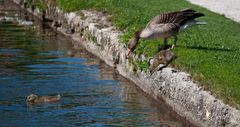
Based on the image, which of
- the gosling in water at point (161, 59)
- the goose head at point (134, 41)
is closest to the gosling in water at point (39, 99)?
the gosling in water at point (161, 59)

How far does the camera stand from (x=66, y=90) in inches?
681

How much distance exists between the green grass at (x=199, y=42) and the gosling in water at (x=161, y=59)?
7.6 inches

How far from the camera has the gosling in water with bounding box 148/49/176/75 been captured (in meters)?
16.4

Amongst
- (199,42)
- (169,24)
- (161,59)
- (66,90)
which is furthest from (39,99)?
(199,42)

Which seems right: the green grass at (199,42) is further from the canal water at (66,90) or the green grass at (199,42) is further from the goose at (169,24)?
the canal water at (66,90)

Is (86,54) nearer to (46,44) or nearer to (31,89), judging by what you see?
(46,44)

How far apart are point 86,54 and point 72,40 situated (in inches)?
101

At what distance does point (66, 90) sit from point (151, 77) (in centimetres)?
202

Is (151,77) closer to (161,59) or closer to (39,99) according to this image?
(161,59)

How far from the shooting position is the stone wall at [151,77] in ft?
44.5

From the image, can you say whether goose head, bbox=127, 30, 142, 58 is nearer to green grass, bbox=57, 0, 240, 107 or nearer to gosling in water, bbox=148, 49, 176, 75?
green grass, bbox=57, 0, 240, 107

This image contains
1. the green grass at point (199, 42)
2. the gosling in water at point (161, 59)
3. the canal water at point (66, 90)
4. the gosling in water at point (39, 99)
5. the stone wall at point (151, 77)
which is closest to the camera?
the stone wall at point (151, 77)

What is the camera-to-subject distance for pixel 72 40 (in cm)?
2444

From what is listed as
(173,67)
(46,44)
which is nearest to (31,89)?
(173,67)
